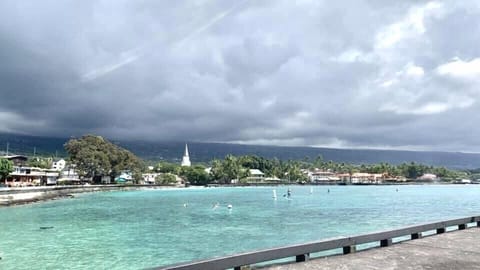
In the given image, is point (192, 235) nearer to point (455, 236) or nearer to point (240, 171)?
point (455, 236)

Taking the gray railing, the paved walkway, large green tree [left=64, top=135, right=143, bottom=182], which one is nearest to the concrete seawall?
large green tree [left=64, top=135, right=143, bottom=182]

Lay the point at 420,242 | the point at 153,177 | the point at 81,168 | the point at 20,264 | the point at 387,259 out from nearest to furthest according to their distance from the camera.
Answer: the point at 387,259
the point at 420,242
the point at 20,264
the point at 81,168
the point at 153,177

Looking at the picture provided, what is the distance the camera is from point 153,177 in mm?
185875

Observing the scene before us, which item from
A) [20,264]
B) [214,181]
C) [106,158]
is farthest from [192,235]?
[214,181]

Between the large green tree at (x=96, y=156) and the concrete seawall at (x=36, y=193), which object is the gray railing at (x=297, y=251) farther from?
the large green tree at (x=96, y=156)

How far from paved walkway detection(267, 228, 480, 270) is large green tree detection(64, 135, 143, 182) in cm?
11332

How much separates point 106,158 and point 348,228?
327 ft

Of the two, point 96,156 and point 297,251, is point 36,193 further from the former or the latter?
point 297,251

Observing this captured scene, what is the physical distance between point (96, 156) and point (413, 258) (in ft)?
381

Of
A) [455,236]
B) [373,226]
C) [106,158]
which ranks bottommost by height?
[373,226]

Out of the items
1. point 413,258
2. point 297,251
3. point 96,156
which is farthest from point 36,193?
point 413,258

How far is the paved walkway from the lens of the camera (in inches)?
331

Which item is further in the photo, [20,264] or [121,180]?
[121,180]

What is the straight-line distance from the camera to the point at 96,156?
11625 centimetres
